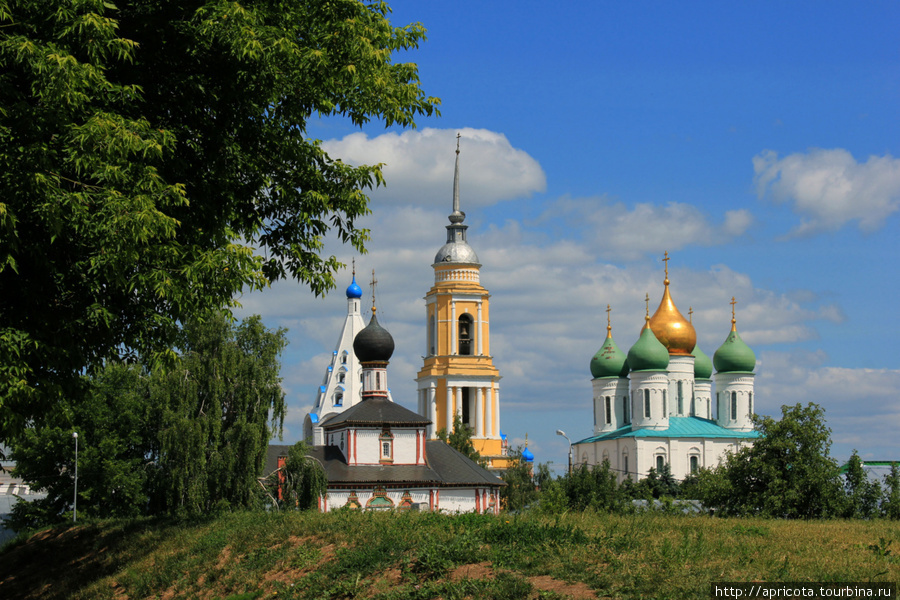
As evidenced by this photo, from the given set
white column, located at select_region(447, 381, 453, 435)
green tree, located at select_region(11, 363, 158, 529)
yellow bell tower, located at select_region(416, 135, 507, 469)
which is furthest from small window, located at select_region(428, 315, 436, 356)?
green tree, located at select_region(11, 363, 158, 529)

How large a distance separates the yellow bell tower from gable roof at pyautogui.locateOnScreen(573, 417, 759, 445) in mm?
11415

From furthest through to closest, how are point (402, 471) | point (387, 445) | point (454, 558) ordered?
point (387, 445)
point (402, 471)
point (454, 558)

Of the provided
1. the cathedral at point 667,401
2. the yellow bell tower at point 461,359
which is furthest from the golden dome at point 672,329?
the yellow bell tower at point 461,359

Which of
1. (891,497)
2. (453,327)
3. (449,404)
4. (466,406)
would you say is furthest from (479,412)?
(891,497)

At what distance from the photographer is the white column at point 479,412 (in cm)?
7176

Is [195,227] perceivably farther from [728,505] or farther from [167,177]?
[728,505]

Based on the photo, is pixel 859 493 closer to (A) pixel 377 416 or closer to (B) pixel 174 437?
(B) pixel 174 437

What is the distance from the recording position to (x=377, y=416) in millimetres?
48125

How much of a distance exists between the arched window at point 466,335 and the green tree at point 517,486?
28.9ft

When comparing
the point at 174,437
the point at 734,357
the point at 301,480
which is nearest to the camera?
the point at 174,437

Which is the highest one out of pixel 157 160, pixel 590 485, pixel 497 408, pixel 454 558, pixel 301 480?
pixel 157 160

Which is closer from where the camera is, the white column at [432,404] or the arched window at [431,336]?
the white column at [432,404]

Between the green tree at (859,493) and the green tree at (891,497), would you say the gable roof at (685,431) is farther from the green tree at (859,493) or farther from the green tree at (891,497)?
the green tree at (859,493)

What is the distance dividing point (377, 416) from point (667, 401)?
1385 inches
